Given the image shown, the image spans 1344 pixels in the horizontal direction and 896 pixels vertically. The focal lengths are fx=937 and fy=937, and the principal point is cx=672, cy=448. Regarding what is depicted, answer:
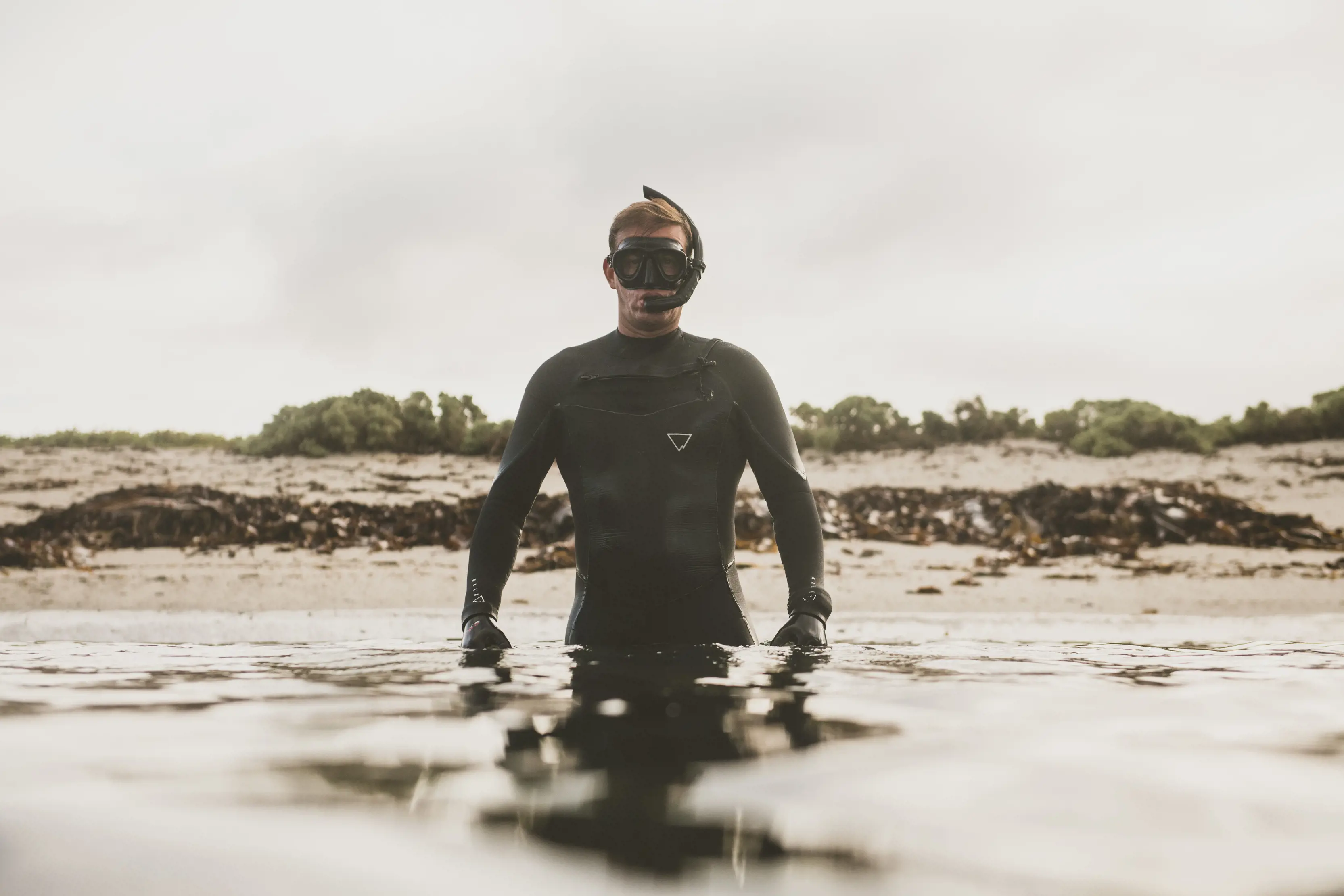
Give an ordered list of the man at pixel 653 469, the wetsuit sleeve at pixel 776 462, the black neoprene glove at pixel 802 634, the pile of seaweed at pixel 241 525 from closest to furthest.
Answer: the black neoprene glove at pixel 802 634
the man at pixel 653 469
the wetsuit sleeve at pixel 776 462
the pile of seaweed at pixel 241 525

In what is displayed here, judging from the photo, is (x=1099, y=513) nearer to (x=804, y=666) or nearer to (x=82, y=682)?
(x=804, y=666)

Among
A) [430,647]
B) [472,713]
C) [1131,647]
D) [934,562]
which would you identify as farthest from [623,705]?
[934,562]

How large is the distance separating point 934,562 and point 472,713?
6.97 m

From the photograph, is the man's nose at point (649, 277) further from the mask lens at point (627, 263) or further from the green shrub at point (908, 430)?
the green shrub at point (908, 430)

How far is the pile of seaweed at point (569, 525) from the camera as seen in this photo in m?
8.63

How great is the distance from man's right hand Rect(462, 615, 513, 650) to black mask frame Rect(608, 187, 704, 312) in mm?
1220

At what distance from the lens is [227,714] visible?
5.91 ft

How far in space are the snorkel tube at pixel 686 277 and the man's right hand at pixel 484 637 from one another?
122 cm

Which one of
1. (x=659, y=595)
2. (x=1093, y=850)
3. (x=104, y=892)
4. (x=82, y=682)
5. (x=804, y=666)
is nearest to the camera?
(x=104, y=892)

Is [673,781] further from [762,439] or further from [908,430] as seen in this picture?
[908,430]

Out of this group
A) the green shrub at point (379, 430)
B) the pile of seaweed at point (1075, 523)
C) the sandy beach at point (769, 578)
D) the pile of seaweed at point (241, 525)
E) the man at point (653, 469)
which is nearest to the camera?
the man at point (653, 469)

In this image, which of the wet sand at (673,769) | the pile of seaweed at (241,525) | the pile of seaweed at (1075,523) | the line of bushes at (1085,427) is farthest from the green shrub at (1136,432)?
the wet sand at (673,769)

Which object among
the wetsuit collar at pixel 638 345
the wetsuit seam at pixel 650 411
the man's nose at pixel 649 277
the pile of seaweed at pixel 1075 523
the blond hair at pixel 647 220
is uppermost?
the blond hair at pixel 647 220

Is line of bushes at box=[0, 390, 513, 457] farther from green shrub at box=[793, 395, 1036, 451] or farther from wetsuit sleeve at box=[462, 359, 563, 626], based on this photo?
wetsuit sleeve at box=[462, 359, 563, 626]
